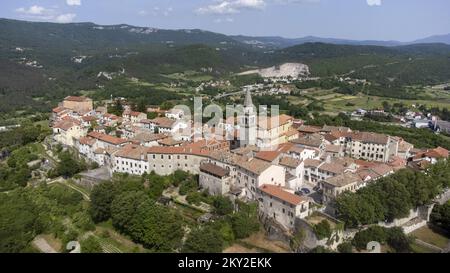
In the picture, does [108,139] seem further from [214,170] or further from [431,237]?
[431,237]

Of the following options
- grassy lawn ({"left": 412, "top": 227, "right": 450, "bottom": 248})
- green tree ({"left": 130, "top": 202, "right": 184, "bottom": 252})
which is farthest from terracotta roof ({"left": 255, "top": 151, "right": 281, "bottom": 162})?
grassy lawn ({"left": 412, "top": 227, "right": 450, "bottom": 248})

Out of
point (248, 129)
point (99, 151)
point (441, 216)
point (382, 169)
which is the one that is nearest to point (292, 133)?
point (248, 129)

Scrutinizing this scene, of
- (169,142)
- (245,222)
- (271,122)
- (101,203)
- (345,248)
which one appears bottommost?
(345,248)

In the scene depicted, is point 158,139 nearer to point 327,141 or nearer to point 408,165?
point 327,141

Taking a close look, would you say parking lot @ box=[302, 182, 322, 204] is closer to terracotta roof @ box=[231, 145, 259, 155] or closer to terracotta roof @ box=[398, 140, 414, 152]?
terracotta roof @ box=[231, 145, 259, 155]

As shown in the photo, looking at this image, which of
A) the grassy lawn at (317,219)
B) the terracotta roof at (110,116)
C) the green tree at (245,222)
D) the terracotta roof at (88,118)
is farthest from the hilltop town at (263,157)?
the terracotta roof at (110,116)
